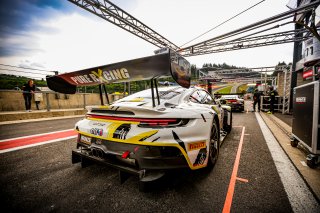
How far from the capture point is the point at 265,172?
6.83ft

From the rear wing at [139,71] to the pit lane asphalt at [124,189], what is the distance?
109 cm

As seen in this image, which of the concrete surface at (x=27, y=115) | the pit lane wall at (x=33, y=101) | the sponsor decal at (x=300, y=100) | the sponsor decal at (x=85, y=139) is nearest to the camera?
the sponsor decal at (x=85, y=139)

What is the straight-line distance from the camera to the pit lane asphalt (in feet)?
4.64

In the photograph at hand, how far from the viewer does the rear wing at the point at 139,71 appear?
4.61 ft

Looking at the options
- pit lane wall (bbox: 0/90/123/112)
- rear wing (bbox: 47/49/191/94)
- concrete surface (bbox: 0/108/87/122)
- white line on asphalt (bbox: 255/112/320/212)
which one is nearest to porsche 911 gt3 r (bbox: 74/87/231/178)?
rear wing (bbox: 47/49/191/94)

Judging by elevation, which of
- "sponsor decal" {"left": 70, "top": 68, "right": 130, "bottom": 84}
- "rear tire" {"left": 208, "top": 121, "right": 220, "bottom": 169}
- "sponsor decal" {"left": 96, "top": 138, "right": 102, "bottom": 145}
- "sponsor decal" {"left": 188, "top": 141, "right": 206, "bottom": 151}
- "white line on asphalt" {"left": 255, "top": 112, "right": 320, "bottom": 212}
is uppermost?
"sponsor decal" {"left": 70, "top": 68, "right": 130, "bottom": 84}

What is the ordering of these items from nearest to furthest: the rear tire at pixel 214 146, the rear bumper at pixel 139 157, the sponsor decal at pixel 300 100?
the rear bumper at pixel 139 157 < the rear tire at pixel 214 146 < the sponsor decal at pixel 300 100

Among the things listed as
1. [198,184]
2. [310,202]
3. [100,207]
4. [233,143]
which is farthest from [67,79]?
[233,143]

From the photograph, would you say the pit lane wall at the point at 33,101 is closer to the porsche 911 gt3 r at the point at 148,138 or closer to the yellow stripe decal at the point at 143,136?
the porsche 911 gt3 r at the point at 148,138

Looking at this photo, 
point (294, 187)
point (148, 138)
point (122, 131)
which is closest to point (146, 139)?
point (148, 138)

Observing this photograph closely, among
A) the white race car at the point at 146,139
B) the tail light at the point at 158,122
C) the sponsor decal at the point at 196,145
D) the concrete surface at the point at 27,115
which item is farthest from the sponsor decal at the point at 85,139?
the concrete surface at the point at 27,115

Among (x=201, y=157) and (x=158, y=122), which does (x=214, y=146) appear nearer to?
(x=201, y=157)

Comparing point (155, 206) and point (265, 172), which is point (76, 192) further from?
point (265, 172)

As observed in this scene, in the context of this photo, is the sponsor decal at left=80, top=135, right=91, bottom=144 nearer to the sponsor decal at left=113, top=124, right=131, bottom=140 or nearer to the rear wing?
the sponsor decal at left=113, top=124, right=131, bottom=140
